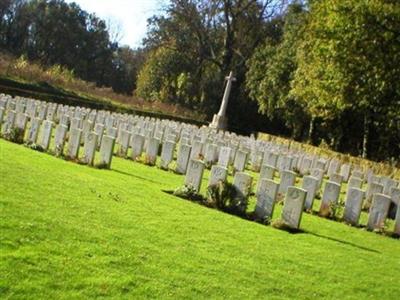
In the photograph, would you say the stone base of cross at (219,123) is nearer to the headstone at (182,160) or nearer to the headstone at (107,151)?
the headstone at (182,160)

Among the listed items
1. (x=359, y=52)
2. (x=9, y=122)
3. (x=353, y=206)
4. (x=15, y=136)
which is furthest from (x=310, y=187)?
(x=359, y=52)

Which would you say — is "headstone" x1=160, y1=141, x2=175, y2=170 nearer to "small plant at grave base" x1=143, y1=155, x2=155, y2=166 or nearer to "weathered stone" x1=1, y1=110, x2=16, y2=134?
"small plant at grave base" x1=143, y1=155, x2=155, y2=166

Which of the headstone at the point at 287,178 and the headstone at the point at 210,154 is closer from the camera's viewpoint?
the headstone at the point at 287,178

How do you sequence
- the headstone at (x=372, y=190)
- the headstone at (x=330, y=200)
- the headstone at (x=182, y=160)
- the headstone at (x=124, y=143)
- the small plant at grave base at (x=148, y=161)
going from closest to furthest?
1. the headstone at (x=330, y=200)
2. the headstone at (x=372, y=190)
3. the headstone at (x=182, y=160)
4. the small plant at grave base at (x=148, y=161)
5. the headstone at (x=124, y=143)

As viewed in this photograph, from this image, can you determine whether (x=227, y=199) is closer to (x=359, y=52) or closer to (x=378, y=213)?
(x=378, y=213)

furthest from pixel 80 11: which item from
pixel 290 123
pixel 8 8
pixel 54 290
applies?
pixel 54 290

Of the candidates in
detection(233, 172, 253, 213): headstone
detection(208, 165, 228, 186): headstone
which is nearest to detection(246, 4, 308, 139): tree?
detection(208, 165, 228, 186): headstone

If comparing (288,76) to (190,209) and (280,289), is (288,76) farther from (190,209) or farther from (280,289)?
(280,289)

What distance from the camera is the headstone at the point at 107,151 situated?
12.4 m

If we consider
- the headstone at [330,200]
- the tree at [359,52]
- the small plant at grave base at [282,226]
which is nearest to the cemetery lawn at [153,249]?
the small plant at grave base at [282,226]

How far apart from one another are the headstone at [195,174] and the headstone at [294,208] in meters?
2.05

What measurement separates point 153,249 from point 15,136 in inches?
354

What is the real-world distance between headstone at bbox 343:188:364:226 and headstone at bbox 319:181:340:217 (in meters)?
0.38

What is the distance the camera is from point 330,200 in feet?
38.0
